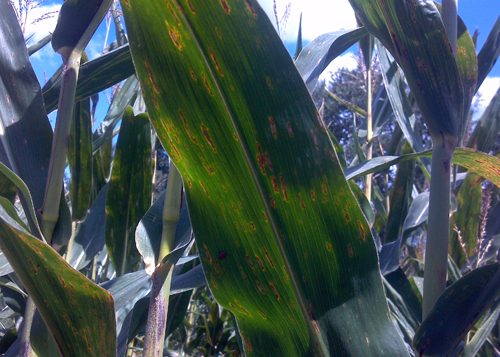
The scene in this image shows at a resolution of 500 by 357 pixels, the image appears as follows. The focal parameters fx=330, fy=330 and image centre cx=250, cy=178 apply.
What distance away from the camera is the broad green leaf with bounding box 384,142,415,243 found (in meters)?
1.19

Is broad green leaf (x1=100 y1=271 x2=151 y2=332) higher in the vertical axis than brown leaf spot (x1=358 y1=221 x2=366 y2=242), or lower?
lower

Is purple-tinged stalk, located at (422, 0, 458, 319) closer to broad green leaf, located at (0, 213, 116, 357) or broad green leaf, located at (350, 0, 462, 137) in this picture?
broad green leaf, located at (350, 0, 462, 137)

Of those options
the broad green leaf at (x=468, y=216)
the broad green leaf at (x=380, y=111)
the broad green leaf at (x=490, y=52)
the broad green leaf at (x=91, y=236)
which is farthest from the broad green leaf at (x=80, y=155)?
the broad green leaf at (x=468, y=216)

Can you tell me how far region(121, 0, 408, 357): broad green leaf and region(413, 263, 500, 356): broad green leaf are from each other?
7 cm

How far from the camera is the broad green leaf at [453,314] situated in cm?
42

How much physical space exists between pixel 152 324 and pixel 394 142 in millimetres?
1243

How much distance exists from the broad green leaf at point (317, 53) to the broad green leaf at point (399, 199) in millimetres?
650

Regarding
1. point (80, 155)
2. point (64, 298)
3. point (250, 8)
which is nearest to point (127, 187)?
point (80, 155)

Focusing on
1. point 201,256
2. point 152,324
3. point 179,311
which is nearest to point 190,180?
point 201,256

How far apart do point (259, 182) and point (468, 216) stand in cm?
120

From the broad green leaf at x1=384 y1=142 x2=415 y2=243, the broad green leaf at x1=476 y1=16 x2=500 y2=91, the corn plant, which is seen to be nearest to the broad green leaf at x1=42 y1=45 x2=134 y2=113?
the corn plant

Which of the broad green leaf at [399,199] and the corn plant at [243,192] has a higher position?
the corn plant at [243,192]

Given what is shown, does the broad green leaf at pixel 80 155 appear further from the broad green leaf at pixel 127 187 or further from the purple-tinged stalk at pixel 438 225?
the purple-tinged stalk at pixel 438 225

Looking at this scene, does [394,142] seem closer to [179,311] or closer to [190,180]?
[179,311]
